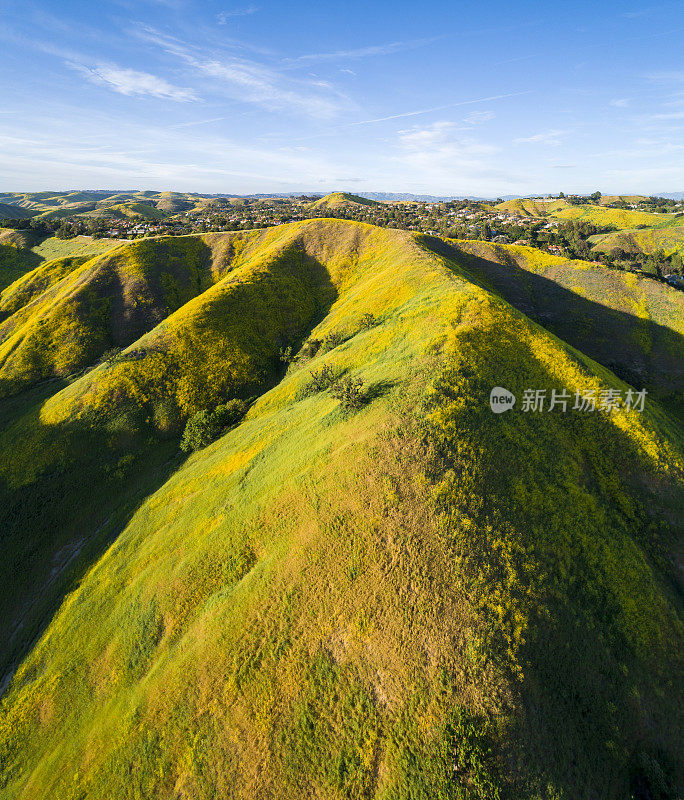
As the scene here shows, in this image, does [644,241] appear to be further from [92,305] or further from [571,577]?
[92,305]

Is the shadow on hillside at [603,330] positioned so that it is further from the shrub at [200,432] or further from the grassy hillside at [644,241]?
the grassy hillside at [644,241]

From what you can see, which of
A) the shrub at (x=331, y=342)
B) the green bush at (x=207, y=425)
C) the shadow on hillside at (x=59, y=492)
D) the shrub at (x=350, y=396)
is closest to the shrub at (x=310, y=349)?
the shrub at (x=331, y=342)

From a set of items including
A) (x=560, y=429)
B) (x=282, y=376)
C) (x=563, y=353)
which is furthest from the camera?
(x=282, y=376)

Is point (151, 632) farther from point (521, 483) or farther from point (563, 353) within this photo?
point (563, 353)

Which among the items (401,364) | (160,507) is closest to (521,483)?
(401,364)

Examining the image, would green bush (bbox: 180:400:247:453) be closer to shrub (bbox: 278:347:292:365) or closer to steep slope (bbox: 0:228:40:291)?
shrub (bbox: 278:347:292:365)

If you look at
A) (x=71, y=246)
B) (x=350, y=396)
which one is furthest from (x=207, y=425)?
(x=71, y=246)
